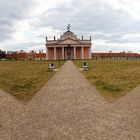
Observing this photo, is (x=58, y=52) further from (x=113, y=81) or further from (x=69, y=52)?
(x=113, y=81)

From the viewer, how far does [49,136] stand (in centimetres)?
635

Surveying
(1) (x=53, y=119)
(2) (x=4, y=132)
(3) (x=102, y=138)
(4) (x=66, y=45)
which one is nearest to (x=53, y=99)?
(1) (x=53, y=119)

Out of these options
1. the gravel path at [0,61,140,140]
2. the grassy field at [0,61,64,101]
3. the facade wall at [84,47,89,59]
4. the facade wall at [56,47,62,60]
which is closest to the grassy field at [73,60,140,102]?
the gravel path at [0,61,140,140]

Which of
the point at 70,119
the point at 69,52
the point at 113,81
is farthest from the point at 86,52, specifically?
the point at 70,119

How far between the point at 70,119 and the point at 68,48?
10081 centimetres

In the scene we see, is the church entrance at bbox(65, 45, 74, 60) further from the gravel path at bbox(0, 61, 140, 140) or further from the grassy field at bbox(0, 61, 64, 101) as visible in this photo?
the gravel path at bbox(0, 61, 140, 140)

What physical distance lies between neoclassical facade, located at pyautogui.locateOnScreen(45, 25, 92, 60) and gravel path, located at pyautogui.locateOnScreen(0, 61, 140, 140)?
97.1m

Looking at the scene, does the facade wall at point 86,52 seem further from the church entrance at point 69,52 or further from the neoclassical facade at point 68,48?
the church entrance at point 69,52

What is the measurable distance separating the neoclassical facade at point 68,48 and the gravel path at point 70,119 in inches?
3821

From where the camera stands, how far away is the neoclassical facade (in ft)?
354

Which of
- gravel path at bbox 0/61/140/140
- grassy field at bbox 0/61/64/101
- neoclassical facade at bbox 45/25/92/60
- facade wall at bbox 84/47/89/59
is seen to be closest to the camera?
gravel path at bbox 0/61/140/140

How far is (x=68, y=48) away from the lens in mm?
108125

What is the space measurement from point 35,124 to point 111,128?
205 centimetres

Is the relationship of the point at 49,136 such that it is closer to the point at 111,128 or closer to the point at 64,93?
the point at 111,128
